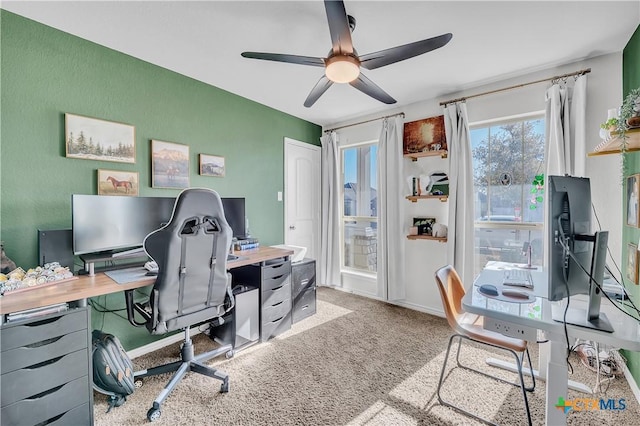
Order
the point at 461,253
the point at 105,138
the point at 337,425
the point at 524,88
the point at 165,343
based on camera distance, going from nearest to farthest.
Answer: the point at 337,425 → the point at 105,138 → the point at 165,343 → the point at 524,88 → the point at 461,253

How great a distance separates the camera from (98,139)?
213cm

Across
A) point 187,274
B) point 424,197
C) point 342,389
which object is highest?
point 424,197

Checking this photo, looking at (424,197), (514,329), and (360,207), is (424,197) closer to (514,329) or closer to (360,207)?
(360,207)

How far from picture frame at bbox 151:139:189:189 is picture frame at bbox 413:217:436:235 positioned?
2612 mm

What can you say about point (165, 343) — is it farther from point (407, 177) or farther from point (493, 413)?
point (407, 177)

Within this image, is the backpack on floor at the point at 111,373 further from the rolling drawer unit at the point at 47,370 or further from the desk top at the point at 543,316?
the desk top at the point at 543,316

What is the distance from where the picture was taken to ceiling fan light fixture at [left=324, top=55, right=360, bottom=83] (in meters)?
1.67

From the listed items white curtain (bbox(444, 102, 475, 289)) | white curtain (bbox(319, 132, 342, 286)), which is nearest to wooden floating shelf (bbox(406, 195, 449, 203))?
white curtain (bbox(444, 102, 475, 289))

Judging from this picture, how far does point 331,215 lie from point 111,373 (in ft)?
9.62

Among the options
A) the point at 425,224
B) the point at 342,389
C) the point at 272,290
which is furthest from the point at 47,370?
the point at 425,224

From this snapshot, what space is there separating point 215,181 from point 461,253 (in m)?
2.72

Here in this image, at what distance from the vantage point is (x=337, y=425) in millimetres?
1584

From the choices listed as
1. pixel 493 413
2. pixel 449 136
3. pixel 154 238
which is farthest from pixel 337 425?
pixel 449 136

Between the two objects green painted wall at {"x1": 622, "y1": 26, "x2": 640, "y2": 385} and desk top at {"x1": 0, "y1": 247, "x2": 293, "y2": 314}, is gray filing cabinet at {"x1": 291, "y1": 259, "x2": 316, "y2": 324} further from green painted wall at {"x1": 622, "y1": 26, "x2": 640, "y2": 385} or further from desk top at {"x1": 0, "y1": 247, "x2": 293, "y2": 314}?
green painted wall at {"x1": 622, "y1": 26, "x2": 640, "y2": 385}
